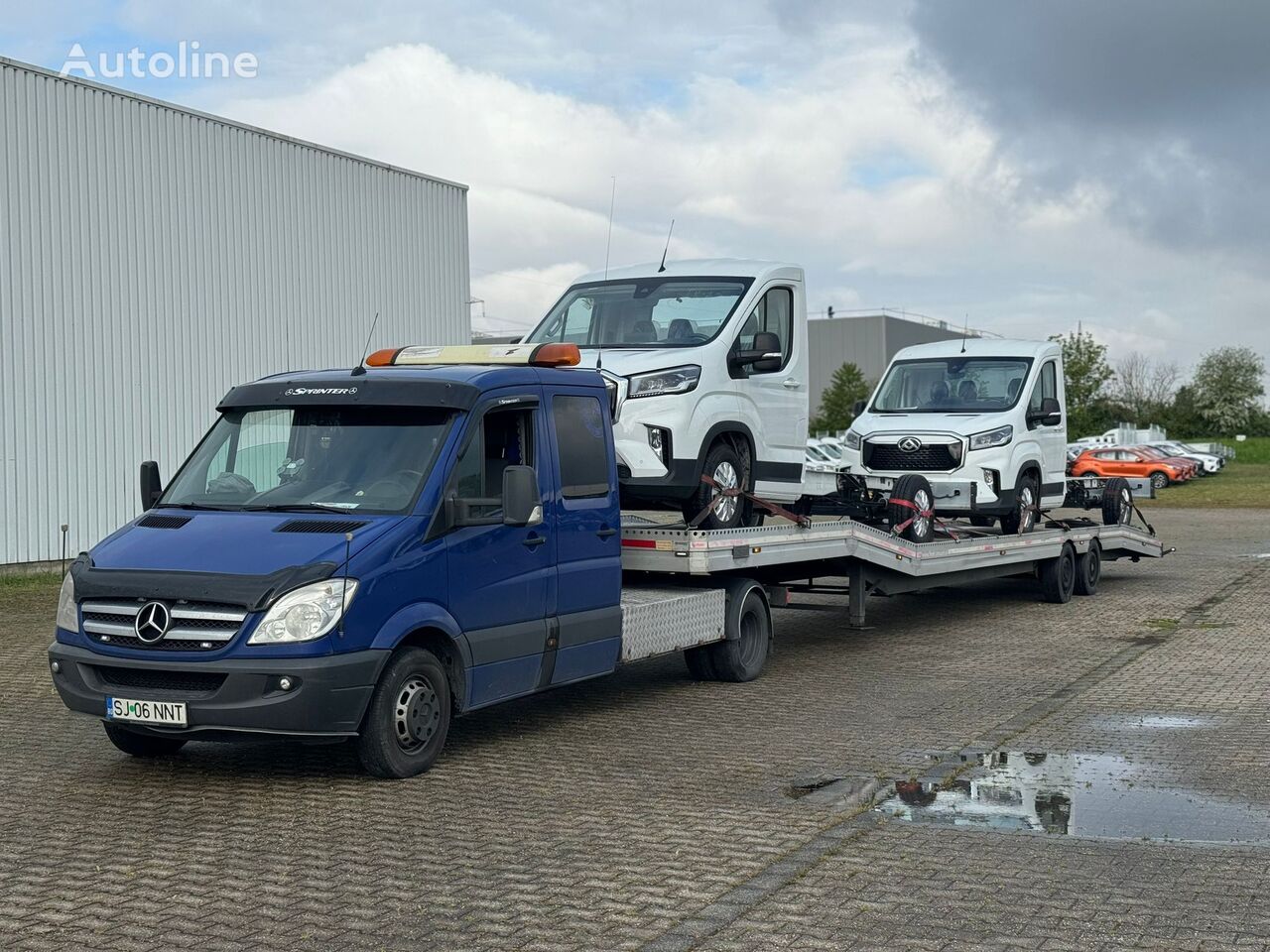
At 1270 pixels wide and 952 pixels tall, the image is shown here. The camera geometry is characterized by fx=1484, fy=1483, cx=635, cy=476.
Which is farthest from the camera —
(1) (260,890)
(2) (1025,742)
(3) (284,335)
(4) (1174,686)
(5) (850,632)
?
(3) (284,335)

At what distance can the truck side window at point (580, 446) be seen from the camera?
29.6 ft

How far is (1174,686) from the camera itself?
11.0 meters

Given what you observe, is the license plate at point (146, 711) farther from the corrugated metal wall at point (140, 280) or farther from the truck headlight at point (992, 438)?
the corrugated metal wall at point (140, 280)

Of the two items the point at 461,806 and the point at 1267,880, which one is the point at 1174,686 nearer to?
the point at 1267,880

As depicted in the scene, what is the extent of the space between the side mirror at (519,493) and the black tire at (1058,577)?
10155mm

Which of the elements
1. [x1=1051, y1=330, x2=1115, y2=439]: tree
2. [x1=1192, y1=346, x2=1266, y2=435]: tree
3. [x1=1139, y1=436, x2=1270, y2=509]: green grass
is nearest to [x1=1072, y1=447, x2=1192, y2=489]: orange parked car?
[x1=1139, y1=436, x2=1270, y2=509]: green grass

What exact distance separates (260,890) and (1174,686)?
7.49 metres

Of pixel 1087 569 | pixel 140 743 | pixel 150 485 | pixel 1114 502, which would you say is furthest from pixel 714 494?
pixel 1114 502

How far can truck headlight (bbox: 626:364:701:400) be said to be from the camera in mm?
10320

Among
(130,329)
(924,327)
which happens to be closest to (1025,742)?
(130,329)

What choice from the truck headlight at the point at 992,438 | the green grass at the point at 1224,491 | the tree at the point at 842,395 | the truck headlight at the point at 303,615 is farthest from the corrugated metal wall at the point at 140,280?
the tree at the point at 842,395

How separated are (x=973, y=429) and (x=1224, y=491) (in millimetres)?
38022

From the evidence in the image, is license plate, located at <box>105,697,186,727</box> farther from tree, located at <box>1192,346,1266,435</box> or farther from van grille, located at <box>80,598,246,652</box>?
tree, located at <box>1192,346,1266,435</box>

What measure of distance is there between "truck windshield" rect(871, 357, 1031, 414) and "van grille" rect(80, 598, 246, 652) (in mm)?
10716
